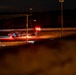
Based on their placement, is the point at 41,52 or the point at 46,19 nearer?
the point at 41,52

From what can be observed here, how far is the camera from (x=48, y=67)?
1.67 m

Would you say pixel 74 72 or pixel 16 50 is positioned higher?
pixel 16 50

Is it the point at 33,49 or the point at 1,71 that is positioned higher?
the point at 33,49

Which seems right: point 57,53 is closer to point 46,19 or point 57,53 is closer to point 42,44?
point 42,44

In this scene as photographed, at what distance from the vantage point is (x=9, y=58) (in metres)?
1.68

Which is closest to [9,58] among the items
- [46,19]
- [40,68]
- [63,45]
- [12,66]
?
[12,66]

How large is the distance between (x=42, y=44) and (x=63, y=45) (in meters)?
0.11

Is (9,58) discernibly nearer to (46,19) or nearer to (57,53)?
(57,53)

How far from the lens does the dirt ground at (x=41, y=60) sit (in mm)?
1662

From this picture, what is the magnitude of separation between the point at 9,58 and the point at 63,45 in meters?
0.29

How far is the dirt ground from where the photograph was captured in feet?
5.45

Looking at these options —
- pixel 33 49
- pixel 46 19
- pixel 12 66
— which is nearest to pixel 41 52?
pixel 33 49

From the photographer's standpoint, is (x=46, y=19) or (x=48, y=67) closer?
(x=48, y=67)

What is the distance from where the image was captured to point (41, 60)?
168 centimetres
